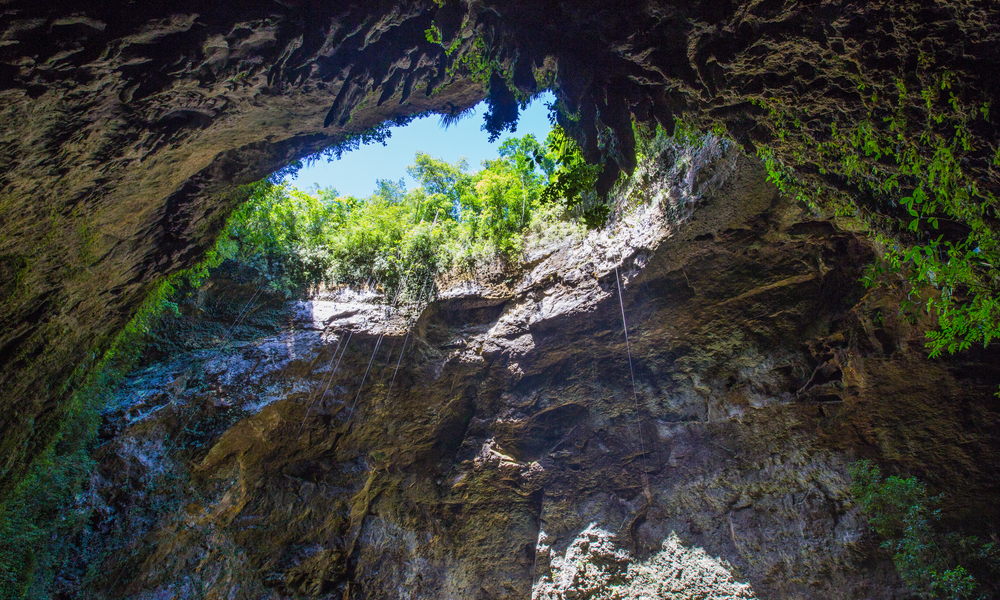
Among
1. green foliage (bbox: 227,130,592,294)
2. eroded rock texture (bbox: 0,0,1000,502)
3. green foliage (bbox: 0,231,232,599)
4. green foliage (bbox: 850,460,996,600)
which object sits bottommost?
green foliage (bbox: 850,460,996,600)

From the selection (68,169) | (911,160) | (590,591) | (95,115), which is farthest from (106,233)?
(590,591)

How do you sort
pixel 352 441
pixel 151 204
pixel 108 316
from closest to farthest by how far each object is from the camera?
pixel 151 204
pixel 108 316
pixel 352 441

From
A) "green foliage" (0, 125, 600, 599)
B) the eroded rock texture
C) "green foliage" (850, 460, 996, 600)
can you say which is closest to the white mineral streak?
"green foliage" (850, 460, 996, 600)

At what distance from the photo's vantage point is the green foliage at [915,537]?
5.84 meters

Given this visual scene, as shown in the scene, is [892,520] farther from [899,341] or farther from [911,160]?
[911,160]

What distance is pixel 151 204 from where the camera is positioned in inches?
207

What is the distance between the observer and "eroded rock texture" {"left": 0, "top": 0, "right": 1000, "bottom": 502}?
286 cm

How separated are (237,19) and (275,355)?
6684 mm

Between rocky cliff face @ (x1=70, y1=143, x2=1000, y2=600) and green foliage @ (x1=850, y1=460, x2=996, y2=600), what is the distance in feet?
1.07

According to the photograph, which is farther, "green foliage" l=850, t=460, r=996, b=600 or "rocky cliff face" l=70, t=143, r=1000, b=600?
"rocky cliff face" l=70, t=143, r=1000, b=600

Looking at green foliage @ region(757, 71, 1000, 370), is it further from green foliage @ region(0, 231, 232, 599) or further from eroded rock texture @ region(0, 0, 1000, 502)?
green foliage @ region(0, 231, 232, 599)

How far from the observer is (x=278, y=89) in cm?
493

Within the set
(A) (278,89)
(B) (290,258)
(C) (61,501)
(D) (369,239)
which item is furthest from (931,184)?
(C) (61,501)

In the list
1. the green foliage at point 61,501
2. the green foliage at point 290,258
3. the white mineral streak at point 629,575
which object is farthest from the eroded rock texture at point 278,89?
the white mineral streak at point 629,575
